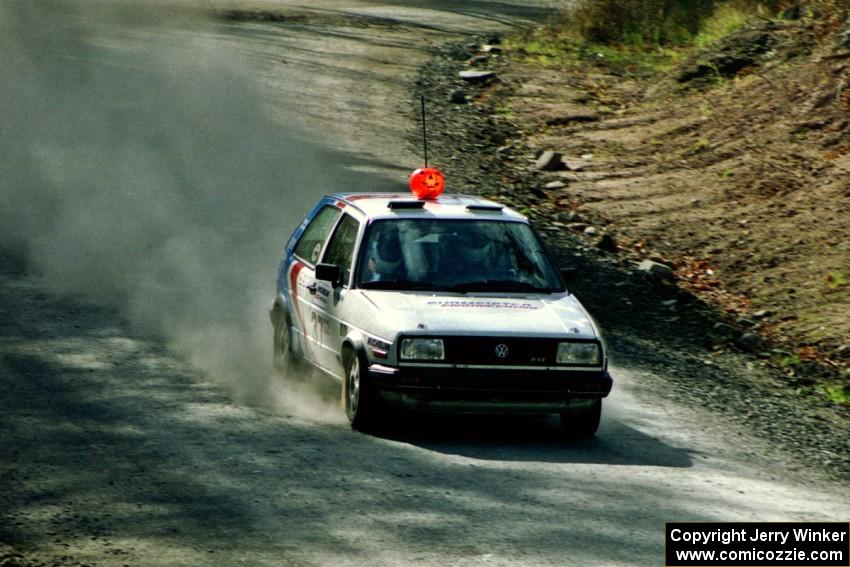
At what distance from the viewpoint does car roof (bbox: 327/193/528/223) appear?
11539 mm

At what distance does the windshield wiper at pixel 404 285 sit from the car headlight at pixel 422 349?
851 millimetres

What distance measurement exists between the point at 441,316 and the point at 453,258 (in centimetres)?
94

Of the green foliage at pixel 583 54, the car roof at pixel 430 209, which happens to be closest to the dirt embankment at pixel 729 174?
the green foliage at pixel 583 54

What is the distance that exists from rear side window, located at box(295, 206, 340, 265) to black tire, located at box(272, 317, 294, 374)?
0.62 m

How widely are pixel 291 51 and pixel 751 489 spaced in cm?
2495

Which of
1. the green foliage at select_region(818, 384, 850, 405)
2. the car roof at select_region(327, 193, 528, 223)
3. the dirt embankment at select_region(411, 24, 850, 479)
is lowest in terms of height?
the green foliage at select_region(818, 384, 850, 405)

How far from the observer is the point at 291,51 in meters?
33.4

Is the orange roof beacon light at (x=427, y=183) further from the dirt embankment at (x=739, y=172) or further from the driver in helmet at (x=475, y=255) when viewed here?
the dirt embankment at (x=739, y=172)

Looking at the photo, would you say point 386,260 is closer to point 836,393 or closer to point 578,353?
point 578,353

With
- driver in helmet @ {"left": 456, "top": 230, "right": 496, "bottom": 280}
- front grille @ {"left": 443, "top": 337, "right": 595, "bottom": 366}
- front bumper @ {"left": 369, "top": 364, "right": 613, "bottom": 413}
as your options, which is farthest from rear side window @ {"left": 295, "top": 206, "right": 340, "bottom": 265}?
front grille @ {"left": 443, "top": 337, "right": 595, "bottom": 366}

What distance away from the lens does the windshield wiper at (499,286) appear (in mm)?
10992

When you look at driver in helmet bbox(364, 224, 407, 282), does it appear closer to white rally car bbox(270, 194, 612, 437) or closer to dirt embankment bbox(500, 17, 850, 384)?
white rally car bbox(270, 194, 612, 437)

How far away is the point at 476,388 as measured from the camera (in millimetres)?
10195

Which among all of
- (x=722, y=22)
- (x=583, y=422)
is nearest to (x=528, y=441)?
(x=583, y=422)
